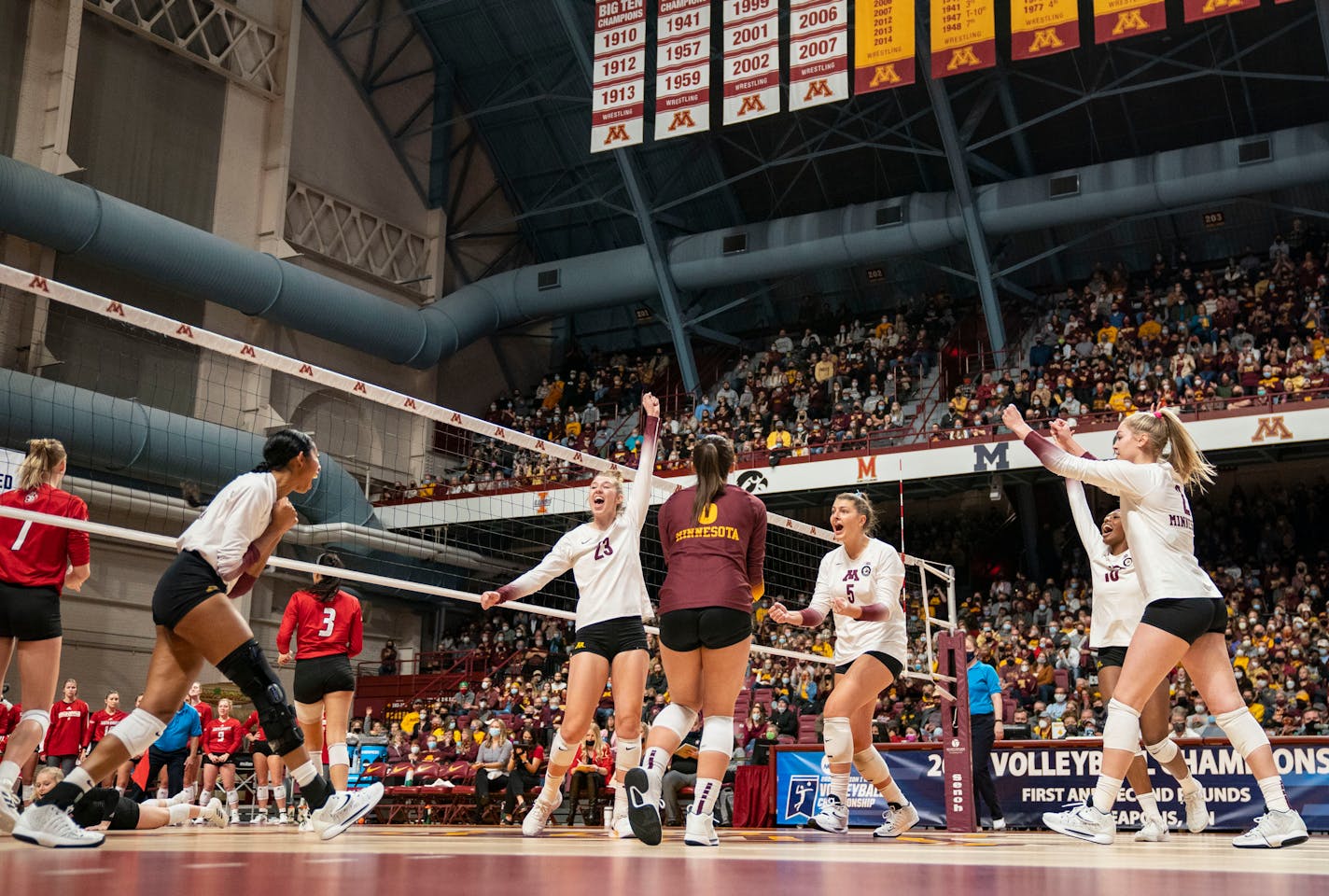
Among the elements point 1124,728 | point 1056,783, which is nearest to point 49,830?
point 1124,728

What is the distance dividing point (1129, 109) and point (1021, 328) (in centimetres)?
518

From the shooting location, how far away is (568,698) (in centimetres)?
701

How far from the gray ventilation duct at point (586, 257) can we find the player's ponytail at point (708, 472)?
754 inches

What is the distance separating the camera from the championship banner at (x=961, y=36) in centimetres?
1995

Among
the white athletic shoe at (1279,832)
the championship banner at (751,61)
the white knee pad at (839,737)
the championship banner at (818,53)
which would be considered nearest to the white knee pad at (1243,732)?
the white athletic shoe at (1279,832)

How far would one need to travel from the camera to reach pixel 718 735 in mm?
5746

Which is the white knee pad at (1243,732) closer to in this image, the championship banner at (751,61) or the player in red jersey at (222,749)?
the player in red jersey at (222,749)

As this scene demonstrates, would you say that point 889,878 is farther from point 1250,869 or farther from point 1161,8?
point 1161,8

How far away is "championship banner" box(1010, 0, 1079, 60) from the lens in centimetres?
1917

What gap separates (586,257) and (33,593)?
2350 centimetres

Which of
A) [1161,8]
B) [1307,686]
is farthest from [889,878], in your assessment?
[1161,8]

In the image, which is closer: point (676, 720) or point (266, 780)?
point (676, 720)

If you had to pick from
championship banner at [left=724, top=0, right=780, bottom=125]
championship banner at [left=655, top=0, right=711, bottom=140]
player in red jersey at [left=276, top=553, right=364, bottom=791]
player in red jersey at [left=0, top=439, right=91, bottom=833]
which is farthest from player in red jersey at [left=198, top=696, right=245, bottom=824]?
championship banner at [left=724, top=0, right=780, bottom=125]

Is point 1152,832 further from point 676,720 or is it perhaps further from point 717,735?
point 676,720
